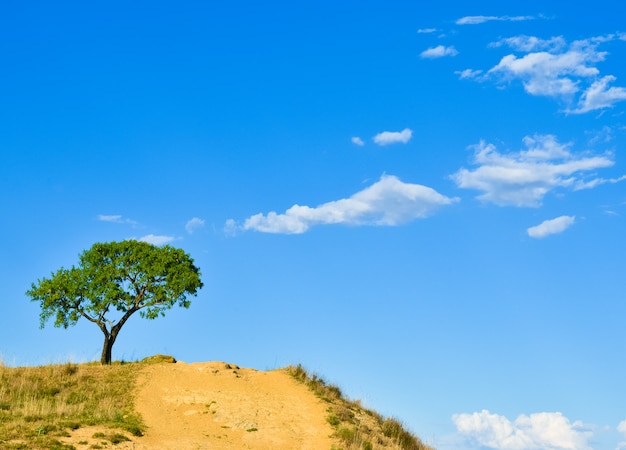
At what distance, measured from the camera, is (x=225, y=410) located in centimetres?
3494

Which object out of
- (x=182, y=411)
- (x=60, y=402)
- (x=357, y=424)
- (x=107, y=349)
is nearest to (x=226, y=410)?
(x=182, y=411)

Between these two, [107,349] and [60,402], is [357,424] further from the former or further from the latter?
[107,349]

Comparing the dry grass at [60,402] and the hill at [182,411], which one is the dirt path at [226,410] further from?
the dry grass at [60,402]

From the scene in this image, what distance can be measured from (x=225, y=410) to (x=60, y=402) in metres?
8.82

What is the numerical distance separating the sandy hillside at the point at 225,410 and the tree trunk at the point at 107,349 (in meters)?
4.16

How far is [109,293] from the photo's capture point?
4419 cm

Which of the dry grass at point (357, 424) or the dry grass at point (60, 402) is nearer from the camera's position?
the dry grass at point (60, 402)

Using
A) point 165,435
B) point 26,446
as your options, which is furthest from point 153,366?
point 26,446

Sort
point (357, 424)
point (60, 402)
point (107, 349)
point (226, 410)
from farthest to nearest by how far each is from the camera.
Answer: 1. point (107, 349)
2. point (357, 424)
3. point (60, 402)
4. point (226, 410)

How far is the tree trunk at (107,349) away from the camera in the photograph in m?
43.8

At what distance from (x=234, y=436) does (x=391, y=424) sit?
1099 cm

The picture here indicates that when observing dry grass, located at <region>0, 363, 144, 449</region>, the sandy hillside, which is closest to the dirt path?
the sandy hillside

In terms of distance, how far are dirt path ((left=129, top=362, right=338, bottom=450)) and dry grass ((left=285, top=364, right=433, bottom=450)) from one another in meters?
0.66

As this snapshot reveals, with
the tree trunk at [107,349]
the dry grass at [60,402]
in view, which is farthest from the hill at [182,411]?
the tree trunk at [107,349]
